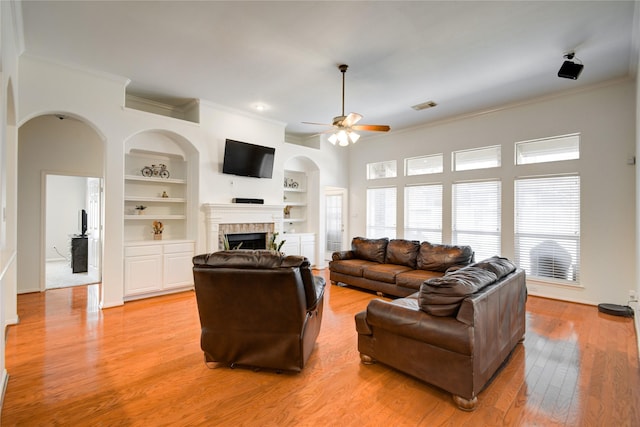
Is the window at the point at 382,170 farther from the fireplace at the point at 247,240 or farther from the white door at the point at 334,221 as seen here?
the fireplace at the point at 247,240

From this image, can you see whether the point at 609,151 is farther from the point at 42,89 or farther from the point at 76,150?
the point at 76,150

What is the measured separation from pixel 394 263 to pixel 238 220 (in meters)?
2.98

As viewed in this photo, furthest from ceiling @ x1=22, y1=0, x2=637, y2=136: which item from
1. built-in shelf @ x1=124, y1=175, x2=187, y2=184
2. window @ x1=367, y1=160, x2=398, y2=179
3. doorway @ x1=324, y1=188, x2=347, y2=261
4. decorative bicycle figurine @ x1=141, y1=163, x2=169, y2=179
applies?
doorway @ x1=324, y1=188, x2=347, y2=261

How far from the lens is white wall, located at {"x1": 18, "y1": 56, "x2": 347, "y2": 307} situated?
392cm

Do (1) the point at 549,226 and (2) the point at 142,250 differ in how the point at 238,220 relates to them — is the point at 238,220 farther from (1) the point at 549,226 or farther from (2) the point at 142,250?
(1) the point at 549,226

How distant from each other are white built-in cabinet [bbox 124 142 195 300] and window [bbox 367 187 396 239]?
4127 millimetres

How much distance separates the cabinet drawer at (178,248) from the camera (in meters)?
5.15

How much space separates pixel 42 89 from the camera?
3.89 m

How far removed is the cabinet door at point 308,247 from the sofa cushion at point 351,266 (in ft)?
4.37

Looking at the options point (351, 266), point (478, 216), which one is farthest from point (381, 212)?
point (351, 266)

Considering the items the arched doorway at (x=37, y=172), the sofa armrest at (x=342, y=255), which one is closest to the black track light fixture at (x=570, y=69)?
the sofa armrest at (x=342, y=255)

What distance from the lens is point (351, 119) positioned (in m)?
3.96

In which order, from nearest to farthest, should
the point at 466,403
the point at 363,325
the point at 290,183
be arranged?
1. the point at 466,403
2. the point at 363,325
3. the point at 290,183

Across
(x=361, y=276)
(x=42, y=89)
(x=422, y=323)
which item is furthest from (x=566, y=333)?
(x=42, y=89)
